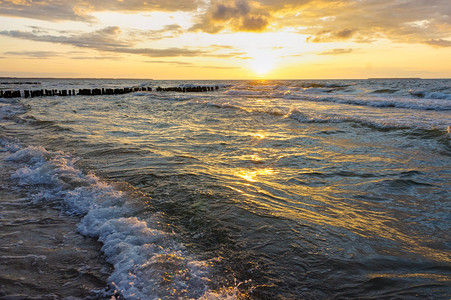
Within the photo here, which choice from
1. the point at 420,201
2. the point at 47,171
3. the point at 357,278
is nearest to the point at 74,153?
the point at 47,171

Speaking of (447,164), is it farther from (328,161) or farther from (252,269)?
(252,269)

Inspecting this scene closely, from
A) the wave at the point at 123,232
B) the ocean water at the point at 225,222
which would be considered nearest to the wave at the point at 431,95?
the ocean water at the point at 225,222

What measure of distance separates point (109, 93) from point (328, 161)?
47.1 meters

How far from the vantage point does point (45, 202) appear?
17.4ft

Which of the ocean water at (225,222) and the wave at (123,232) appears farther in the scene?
the ocean water at (225,222)

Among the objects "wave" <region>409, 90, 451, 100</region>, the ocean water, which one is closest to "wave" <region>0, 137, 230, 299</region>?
the ocean water

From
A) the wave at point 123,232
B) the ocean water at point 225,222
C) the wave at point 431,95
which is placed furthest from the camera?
the wave at point 431,95

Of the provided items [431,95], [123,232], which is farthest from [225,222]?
[431,95]

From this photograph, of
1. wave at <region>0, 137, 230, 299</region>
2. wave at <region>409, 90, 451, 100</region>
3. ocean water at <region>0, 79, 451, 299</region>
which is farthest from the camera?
wave at <region>409, 90, 451, 100</region>

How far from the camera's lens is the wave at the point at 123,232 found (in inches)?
118

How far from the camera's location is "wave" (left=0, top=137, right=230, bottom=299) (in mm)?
2986

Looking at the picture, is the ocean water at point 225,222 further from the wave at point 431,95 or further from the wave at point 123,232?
the wave at point 431,95

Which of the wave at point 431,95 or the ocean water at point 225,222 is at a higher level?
the wave at point 431,95

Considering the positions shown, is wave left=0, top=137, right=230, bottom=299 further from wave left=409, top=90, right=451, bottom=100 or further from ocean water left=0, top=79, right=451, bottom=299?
wave left=409, top=90, right=451, bottom=100
